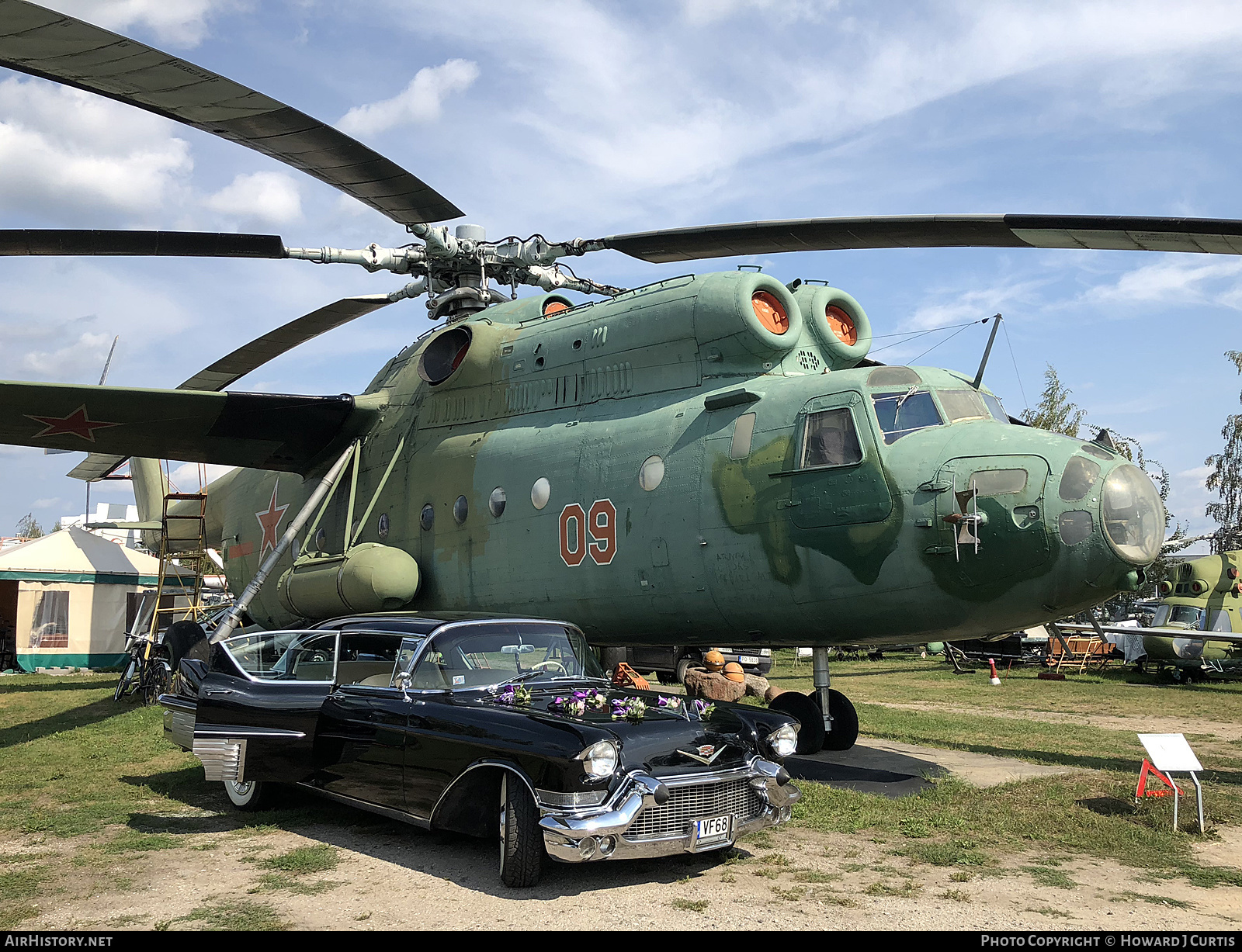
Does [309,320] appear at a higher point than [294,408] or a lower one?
higher

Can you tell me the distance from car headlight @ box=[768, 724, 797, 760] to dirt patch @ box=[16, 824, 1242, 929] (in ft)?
2.19

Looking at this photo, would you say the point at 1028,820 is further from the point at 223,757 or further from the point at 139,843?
the point at 139,843

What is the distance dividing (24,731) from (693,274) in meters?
10.7

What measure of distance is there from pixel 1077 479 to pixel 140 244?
33.3 feet

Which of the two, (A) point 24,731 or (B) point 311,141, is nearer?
(B) point 311,141

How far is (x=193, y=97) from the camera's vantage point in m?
8.20

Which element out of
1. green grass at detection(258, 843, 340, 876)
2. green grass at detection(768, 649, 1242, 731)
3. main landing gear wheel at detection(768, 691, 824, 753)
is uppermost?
main landing gear wheel at detection(768, 691, 824, 753)

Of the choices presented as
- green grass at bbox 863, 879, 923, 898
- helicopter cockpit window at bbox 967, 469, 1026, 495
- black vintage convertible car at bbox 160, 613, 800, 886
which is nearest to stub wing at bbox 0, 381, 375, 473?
black vintage convertible car at bbox 160, 613, 800, 886

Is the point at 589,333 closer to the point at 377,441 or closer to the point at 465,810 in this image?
the point at 377,441

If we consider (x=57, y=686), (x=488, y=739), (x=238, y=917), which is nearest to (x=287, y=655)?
(x=488, y=739)

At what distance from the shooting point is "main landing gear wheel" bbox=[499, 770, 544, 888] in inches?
210

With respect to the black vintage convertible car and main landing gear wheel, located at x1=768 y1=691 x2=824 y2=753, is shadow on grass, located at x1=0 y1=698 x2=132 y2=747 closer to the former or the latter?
the black vintage convertible car
